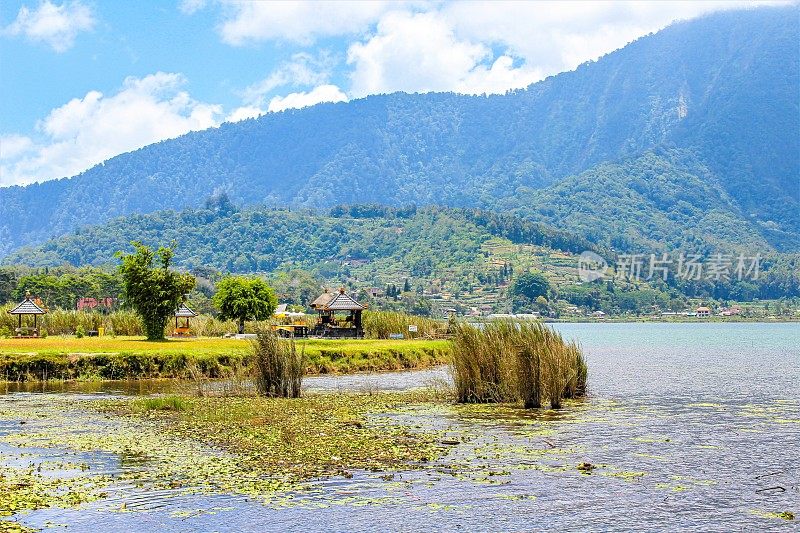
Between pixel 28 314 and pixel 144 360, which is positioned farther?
pixel 28 314

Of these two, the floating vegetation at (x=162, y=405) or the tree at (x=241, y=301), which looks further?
the tree at (x=241, y=301)

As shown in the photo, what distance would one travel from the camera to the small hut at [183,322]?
56847 mm

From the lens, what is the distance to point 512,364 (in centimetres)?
2634

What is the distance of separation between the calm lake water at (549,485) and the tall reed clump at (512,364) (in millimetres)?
1071

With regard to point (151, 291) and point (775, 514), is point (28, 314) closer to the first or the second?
point (151, 291)

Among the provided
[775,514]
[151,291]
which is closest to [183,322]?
[151,291]

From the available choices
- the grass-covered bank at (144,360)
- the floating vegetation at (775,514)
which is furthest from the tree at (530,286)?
the floating vegetation at (775,514)

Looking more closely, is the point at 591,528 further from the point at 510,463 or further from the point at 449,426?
the point at 449,426

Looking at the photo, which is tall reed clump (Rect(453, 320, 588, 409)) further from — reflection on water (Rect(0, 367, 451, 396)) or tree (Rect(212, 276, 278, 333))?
tree (Rect(212, 276, 278, 333))

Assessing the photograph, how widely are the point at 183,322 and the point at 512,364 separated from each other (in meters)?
39.0

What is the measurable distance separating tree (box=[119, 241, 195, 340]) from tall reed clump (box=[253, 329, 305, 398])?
20.8 meters

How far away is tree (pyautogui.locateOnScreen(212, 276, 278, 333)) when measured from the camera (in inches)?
2362

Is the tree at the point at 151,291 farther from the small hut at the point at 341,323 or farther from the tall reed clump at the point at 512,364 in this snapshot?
the tall reed clump at the point at 512,364

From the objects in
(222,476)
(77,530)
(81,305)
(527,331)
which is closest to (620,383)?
(527,331)
